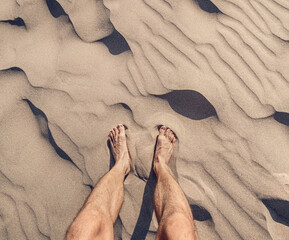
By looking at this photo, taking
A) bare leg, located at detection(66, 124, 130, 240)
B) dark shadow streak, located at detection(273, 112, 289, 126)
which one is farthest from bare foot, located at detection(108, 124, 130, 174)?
dark shadow streak, located at detection(273, 112, 289, 126)

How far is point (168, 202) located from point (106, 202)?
45 cm

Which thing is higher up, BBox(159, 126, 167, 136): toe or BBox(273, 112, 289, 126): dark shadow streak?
BBox(273, 112, 289, 126): dark shadow streak

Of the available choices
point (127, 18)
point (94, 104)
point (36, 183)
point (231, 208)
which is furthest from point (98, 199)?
point (127, 18)

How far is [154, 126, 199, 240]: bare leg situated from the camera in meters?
1.37

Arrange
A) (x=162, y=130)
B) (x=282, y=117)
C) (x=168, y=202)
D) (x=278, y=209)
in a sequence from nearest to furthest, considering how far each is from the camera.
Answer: (x=168, y=202), (x=278, y=209), (x=282, y=117), (x=162, y=130)

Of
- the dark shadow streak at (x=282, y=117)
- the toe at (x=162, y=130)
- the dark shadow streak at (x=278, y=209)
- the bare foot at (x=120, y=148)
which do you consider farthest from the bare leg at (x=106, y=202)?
the dark shadow streak at (x=282, y=117)

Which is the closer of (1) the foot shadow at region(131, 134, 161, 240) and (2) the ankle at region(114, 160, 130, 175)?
(1) the foot shadow at region(131, 134, 161, 240)

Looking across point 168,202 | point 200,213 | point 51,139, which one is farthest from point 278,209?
point 51,139

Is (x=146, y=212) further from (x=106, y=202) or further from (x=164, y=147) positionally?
(x=164, y=147)

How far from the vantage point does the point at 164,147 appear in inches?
73.8

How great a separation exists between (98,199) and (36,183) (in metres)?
0.62

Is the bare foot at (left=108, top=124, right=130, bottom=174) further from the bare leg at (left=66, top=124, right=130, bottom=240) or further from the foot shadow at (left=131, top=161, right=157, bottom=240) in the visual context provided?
the foot shadow at (left=131, top=161, right=157, bottom=240)

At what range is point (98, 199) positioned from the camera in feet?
5.36

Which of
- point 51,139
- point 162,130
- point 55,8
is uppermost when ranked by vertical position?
point 55,8
